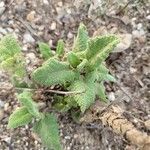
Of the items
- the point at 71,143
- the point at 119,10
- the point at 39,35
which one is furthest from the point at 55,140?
the point at 119,10

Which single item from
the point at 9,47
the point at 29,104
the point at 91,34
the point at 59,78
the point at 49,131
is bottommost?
the point at 49,131

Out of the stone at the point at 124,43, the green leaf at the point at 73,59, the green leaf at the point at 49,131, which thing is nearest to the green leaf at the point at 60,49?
the green leaf at the point at 73,59

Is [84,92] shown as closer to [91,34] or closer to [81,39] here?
[81,39]

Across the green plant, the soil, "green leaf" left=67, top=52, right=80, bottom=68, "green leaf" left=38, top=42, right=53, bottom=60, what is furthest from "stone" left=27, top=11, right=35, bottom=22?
"green leaf" left=67, top=52, right=80, bottom=68

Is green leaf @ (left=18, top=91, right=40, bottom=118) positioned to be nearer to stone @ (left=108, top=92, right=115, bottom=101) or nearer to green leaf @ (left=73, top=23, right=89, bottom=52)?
green leaf @ (left=73, top=23, right=89, bottom=52)

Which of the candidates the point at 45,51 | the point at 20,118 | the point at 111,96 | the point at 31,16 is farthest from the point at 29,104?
the point at 31,16

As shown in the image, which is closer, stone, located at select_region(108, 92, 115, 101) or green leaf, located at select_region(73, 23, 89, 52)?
green leaf, located at select_region(73, 23, 89, 52)
